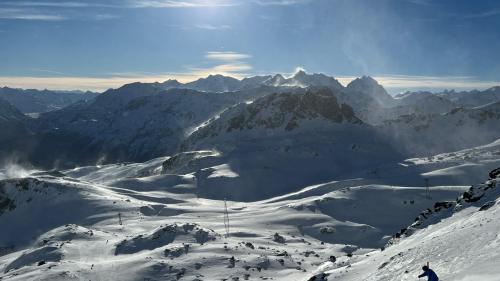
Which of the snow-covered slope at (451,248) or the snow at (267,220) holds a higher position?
the snow-covered slope at (451,248)

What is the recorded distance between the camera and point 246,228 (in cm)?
8794

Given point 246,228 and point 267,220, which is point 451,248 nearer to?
point 246,228

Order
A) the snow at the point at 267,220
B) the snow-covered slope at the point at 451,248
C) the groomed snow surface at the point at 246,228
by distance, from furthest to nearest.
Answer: the snow at the point at 267,220
the groomed snow surface at the point at 246,228
the snow-covered slope at the point at 451,248

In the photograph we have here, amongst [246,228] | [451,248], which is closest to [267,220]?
[246,228]

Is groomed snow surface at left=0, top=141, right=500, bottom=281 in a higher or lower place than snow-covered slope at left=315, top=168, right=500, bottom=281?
lower

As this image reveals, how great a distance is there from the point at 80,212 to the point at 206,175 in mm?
50756

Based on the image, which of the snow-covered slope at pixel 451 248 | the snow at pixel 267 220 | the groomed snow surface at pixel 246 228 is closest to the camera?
the snow-covered slope at pixel 451 248

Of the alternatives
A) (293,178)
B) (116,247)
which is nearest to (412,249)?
(116,247)

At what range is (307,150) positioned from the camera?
180625mm

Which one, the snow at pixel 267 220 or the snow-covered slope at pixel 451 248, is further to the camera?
the snow at pixel 267 220

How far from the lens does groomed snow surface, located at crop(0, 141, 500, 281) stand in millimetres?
33312

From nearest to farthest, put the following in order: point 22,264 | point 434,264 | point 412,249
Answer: point 434,264 → point 412,249 → point 22,264

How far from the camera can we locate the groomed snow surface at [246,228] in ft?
109

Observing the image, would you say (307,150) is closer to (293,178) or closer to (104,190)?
A: (293,178)
